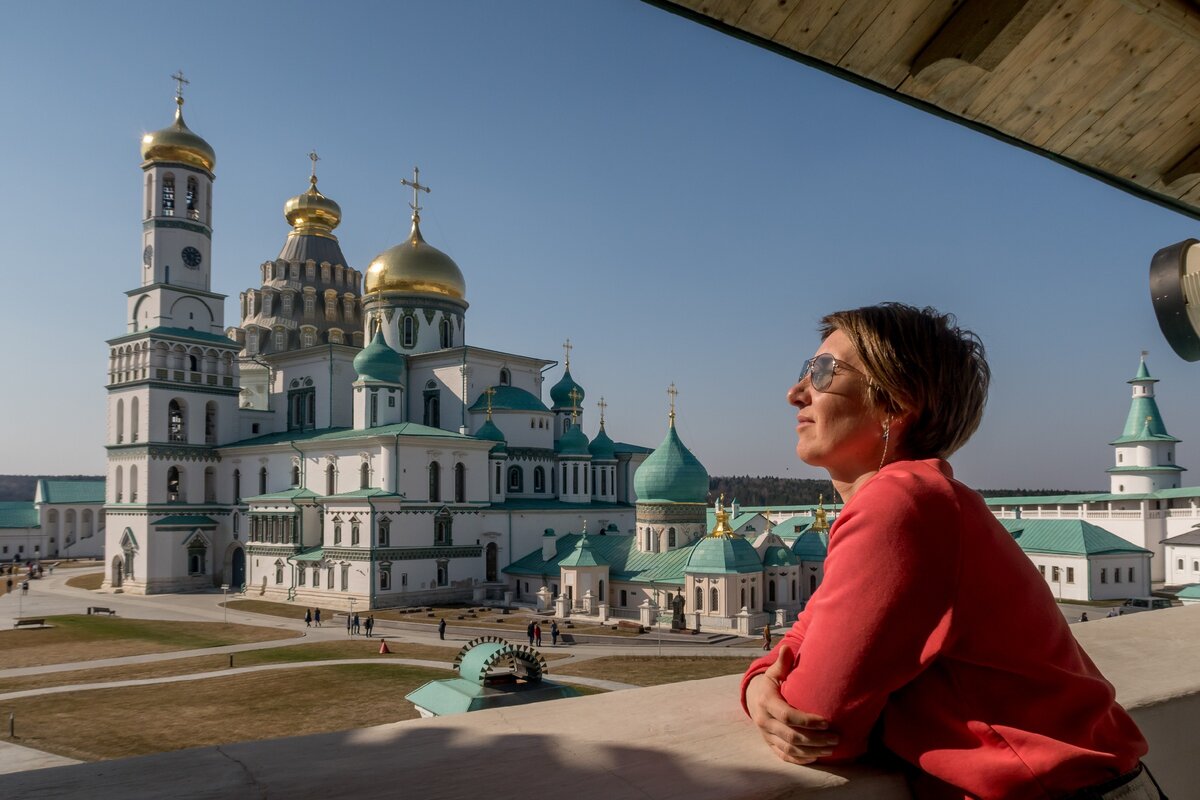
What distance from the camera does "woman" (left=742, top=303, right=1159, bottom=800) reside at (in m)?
1.76

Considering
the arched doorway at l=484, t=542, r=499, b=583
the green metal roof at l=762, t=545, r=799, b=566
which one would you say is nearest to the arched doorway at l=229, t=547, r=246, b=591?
the arched doorway at l=484, t=542, r=499, b=583

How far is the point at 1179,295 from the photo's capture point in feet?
12.6

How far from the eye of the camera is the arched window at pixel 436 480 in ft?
122

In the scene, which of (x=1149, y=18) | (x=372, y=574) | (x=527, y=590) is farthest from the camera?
(x=527, y=590)

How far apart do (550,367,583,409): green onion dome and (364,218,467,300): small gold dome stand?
7.45 meters

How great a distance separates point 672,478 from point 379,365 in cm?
1522

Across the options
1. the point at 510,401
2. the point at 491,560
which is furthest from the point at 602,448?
the point at 491,560

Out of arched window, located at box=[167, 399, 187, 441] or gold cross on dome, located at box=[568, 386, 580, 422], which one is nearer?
arched window, located at box=[167, 399, 187, 441]

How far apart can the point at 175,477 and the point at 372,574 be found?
16.0m

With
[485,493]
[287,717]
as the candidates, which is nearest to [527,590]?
[485,493]

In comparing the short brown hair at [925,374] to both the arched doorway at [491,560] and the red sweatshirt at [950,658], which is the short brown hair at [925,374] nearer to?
the red sweatshirt at [950,658]

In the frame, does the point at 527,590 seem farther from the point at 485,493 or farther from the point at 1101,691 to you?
the point at 1101,691

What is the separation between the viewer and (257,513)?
39844 mm

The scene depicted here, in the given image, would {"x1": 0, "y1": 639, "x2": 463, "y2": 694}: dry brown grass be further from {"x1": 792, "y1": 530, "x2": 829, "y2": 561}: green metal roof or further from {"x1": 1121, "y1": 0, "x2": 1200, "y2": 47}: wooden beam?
{"x1": 1121, "y1": 0, "x2": 1200, "y2": 47}: wooden beam
